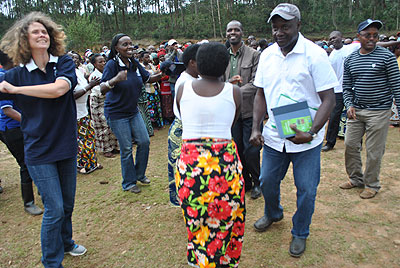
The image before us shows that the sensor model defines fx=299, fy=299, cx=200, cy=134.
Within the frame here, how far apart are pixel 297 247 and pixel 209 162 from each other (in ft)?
4.60

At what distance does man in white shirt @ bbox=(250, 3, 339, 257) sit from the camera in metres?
2.41

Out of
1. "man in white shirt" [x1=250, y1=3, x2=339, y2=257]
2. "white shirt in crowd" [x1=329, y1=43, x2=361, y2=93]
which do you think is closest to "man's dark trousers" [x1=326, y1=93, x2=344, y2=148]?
"white shirt in crowd" [x1=329, y1=43, x2=361, y2=93]

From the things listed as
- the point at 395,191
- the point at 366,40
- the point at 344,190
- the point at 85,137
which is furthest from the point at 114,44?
the point at 395,191

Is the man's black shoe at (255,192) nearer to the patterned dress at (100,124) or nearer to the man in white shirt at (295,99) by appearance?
the man in white shirt at (295,99)

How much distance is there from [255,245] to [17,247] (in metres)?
2.54

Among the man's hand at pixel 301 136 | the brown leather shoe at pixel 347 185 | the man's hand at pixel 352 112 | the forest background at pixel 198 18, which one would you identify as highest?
the forest background at pixel 198 18

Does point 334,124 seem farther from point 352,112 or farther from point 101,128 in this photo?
point 101,128

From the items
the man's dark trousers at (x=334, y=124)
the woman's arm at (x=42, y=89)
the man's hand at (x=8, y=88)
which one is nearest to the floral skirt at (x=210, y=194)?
the woman's arm at (x=42, y=89)

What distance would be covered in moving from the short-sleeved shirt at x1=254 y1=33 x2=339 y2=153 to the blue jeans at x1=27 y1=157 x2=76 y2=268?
1.83 meters

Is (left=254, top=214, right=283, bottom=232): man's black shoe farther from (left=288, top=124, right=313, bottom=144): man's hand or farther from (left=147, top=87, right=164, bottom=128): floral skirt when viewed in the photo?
(left=147, top=87, right=164, bottom=128): floral skirt

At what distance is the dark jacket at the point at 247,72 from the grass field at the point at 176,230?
1.23 m

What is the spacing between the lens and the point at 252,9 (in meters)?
38.0

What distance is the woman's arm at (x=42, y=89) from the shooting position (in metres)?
2.15

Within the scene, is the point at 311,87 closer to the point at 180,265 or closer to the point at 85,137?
the point at 180,265
